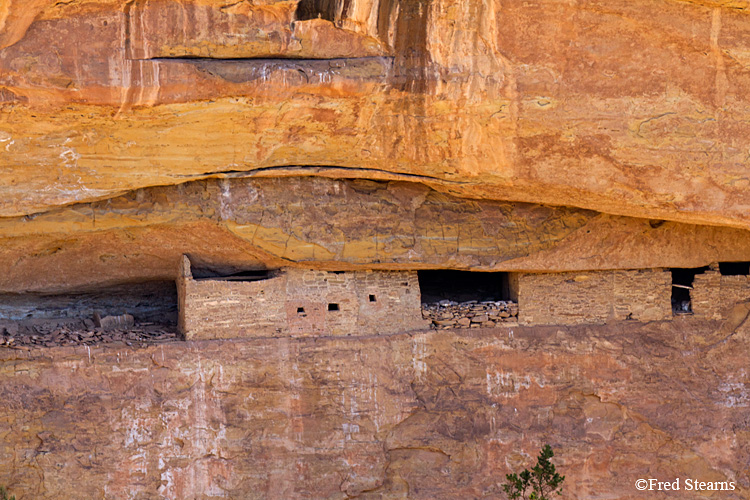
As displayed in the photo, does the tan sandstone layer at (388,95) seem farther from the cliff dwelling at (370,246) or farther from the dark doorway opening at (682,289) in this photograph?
the dark doorway opening at (682,289)

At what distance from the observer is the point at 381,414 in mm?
7703

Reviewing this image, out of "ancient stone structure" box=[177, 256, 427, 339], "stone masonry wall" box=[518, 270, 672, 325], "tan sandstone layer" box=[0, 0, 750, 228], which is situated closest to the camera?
"tan sandstone layer" box=[0, 0, 750, 228]

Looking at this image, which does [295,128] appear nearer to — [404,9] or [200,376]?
[404,9]

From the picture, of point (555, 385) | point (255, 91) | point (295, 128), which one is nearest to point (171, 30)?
point (255, 91)

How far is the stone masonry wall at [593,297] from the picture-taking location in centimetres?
816

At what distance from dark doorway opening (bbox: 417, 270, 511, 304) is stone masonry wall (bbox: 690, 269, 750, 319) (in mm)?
1942

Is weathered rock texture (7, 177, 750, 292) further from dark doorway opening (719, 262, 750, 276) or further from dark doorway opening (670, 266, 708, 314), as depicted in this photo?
dark doorway opening (719, 262, 750, 276)

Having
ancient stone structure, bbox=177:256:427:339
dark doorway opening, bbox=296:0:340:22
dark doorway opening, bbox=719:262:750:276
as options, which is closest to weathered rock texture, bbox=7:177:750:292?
ancient stone structure, bbox=177:256:427:339

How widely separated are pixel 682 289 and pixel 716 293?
0.54m

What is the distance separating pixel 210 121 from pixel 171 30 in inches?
30.0

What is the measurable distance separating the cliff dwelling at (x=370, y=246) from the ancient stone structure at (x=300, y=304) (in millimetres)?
21

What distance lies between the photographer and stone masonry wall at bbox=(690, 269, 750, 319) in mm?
8389

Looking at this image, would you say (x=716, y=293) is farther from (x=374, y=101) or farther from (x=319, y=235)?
(x=374, y=101)

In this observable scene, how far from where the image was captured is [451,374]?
7.91 metres
